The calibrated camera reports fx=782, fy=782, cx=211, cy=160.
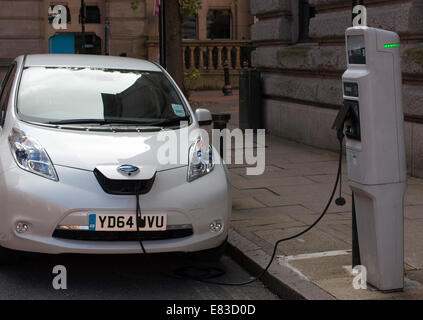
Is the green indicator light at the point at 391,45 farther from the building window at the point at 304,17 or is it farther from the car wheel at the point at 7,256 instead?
the building window at the point at 304,17

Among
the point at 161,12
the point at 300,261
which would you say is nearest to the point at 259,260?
the point at 300,261

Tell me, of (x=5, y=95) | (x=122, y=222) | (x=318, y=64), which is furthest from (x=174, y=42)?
(x=122, y=222)

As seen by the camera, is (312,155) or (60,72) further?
(312,155)

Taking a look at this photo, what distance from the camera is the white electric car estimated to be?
5348 mm

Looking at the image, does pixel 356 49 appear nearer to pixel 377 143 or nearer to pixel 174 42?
pixel 377 143

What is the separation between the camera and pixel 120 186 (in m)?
5.43

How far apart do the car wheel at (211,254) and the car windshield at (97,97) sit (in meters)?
1.18

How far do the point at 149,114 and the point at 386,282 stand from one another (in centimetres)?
259

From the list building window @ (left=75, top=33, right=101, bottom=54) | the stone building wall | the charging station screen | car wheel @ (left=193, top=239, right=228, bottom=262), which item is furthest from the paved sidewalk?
building window @ (left=75, top=33, right=101, bottom=54)

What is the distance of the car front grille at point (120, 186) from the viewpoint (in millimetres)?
5414

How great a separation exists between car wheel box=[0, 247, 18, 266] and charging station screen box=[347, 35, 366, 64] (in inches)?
107

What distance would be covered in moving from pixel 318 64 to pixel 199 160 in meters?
6.59
